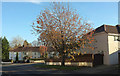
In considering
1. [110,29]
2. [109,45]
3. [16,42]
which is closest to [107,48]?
[109,45]

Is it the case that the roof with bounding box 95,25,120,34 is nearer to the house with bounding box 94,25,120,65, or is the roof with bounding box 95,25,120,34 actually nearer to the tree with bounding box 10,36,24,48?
the house with bounding box 94,25,120,65

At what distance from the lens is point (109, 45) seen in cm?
2302

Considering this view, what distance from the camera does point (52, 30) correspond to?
2097cm

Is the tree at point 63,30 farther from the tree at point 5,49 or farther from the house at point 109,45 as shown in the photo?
the tree at point 5,49

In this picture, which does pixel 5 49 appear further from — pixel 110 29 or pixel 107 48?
pixel 107 48

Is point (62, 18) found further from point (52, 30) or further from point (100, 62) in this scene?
point (100, 62)

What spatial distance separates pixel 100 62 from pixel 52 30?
941 centimetres

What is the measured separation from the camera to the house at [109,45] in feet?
75.2

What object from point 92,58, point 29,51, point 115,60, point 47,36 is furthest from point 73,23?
point 29,51

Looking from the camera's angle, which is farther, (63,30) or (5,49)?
(5,49)

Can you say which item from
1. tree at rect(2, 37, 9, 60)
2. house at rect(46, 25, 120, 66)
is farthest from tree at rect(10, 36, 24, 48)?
house at rect(46, 25, 120, 66)

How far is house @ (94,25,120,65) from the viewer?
2291 centimetres

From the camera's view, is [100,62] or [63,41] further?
[100,62]

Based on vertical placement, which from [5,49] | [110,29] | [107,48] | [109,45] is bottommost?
[5,49]
